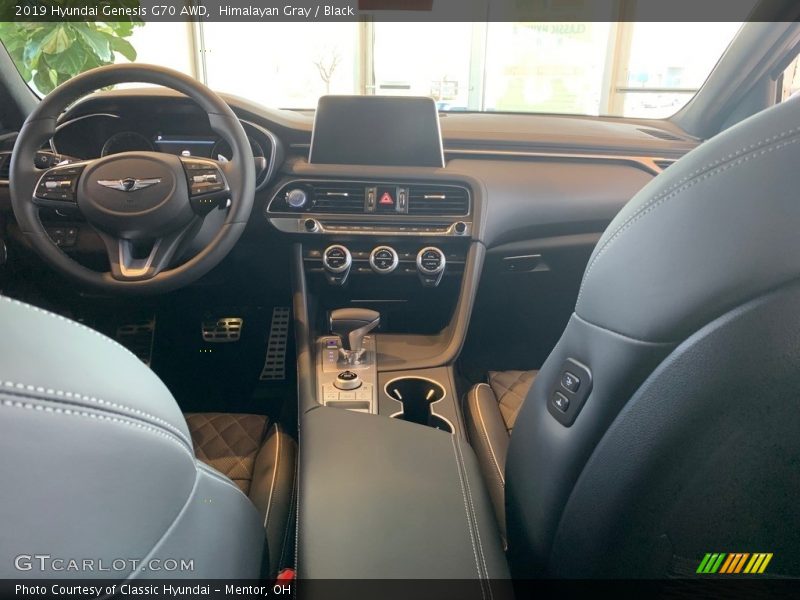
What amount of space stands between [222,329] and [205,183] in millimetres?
596

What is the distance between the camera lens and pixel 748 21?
5.06ft

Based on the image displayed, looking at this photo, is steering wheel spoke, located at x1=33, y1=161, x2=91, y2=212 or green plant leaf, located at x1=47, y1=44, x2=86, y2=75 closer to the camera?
steering wheel spoke, located at x1=33, y1=161, x2=91, y2=212

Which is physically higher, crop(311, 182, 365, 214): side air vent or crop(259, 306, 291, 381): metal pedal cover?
crop(311, 182, 365, 214): side air vent

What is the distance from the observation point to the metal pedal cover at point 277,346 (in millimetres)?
1704

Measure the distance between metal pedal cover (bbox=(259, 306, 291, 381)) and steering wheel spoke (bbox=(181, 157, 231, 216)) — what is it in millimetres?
550

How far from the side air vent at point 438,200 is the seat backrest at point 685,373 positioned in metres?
0.83

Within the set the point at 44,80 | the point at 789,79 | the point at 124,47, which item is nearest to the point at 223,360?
the point at 44,80

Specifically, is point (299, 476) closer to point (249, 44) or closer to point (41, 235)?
point (41, 235)

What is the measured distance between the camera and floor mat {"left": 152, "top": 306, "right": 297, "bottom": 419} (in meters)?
1.67

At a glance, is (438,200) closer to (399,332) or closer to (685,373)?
(399,332)

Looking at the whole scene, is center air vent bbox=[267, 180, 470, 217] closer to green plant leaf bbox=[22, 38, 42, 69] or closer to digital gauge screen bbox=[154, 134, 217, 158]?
digital gauge screen bbox=[154, 134, 217, 158]

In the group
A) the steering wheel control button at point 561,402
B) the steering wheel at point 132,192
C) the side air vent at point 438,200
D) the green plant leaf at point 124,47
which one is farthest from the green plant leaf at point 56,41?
the steering wheel control button at point 561,402

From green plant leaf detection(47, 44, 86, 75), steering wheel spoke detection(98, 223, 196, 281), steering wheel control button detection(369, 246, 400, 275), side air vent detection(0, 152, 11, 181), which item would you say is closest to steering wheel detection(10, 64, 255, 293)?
steering wheel spoke detection(98, 223, 196, 281)

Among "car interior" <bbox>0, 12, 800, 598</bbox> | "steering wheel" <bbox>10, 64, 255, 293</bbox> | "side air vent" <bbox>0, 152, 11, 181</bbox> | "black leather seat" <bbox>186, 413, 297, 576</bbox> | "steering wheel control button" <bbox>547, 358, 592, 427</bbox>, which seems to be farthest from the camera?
"side air vent" <bbox>0, 152, 11, 181</bbox>
